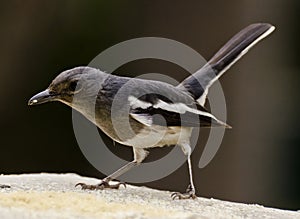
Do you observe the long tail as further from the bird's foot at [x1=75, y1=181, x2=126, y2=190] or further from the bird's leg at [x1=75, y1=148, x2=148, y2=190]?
the bird's foot at [x1=75, y1=181, x2=126, y2=190]

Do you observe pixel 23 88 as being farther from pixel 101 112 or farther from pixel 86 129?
pixel 101 112


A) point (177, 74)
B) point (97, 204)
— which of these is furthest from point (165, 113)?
point (177, 74)

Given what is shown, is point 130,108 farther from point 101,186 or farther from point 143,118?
point 101,186

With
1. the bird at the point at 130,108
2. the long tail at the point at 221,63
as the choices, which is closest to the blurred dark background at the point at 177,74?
the long tail at the point at 221,63

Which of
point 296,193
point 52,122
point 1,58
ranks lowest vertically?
point 296,193

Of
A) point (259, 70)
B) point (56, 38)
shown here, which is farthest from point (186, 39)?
point (56, 38)

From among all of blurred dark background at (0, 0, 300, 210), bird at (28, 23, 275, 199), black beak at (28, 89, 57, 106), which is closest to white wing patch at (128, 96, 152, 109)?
bird at (28, 23, 275, 199)
